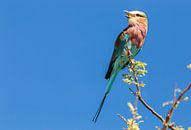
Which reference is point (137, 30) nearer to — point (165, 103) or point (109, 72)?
point (109, 72)

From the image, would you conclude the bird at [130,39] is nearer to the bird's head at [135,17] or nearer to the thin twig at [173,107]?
the bird's head at [135,17]

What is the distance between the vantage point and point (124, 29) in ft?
23.3

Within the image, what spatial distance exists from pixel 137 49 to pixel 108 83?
148 cm

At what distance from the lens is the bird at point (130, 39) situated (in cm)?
635

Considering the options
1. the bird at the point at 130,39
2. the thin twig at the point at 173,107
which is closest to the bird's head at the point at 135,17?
the bird at the point at 130,39

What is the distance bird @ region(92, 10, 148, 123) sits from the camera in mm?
6346

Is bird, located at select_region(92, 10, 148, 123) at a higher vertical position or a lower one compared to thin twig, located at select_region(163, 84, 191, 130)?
higher

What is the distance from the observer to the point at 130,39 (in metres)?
6.98

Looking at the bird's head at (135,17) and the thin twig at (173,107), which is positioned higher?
the bird's head at (135,17)

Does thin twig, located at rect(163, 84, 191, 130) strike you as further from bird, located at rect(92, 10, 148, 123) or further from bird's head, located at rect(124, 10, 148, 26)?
bird's head, located at rect(124, 10, 148, 26)

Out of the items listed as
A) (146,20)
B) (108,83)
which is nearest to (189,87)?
(108,83)

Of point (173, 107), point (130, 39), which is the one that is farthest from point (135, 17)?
point (173, 107)

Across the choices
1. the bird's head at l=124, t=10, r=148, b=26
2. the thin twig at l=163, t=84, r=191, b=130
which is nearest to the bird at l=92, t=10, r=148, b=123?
the bird's head at l=124, t=10, r=148, b=26

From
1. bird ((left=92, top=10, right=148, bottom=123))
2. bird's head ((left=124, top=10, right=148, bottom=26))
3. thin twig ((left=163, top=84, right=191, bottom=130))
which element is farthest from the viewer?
bird's head ((left=124, top=10, right=148, bottom=26))
